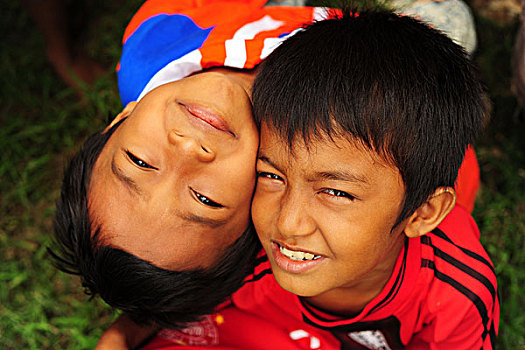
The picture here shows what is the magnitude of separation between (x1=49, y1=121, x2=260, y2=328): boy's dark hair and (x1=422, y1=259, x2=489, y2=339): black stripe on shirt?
530mm

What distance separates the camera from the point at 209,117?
4.71 feet

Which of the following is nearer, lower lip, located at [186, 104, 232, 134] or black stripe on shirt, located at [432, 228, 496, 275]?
lower lip, located at [186, 104, 232, 134]

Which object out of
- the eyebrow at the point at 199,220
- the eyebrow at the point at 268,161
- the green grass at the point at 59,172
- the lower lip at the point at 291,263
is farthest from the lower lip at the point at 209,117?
the green grass at the point at 59,172

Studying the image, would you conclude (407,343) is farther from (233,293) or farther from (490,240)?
(490,240)

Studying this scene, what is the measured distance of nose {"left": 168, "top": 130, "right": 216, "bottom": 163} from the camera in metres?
1.41

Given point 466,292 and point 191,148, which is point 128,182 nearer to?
point 191,148

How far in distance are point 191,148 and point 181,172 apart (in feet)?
0.25

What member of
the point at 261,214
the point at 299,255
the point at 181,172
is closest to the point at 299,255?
the point at 299,255

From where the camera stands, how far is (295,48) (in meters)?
1.49

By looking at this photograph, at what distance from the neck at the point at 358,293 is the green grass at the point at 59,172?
0.75 meters

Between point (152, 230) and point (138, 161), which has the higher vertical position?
point (138, 161)

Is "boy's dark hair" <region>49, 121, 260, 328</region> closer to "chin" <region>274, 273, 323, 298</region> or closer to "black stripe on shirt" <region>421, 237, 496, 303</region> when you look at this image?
"chin" <region>274, 273, 323, 298</region>

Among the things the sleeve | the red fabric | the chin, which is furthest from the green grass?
the chin

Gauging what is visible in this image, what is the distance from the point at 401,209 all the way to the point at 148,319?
927 mm
